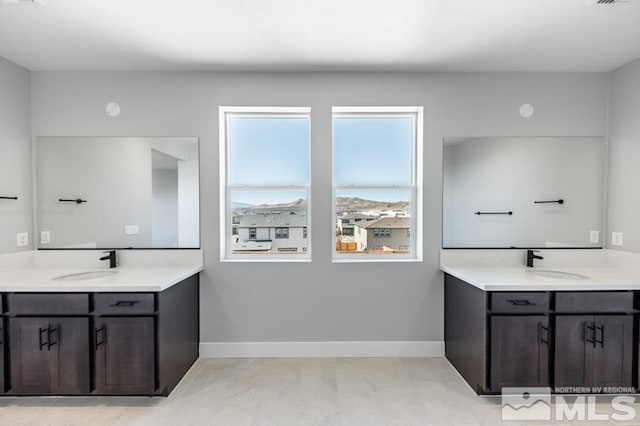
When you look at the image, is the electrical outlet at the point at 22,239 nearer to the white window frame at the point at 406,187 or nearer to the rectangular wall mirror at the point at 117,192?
the rectangular wall mirror at the point at 117,192

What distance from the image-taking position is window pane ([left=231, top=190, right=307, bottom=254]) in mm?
3109

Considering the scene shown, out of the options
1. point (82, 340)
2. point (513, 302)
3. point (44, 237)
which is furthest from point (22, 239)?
point (513, 302)

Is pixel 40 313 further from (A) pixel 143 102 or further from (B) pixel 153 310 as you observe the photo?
(A) pixel 143 102

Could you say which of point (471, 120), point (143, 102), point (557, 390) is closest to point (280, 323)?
point (557, 390)

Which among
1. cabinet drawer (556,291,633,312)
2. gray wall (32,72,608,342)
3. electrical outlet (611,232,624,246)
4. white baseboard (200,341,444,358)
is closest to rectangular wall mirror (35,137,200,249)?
gray wall (32,72,608,342)

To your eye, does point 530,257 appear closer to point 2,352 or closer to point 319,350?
point 319,350

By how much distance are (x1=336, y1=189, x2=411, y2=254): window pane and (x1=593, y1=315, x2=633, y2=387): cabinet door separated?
1501 millimetres

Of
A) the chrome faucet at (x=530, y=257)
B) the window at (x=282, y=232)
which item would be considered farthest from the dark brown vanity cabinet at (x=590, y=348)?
the window at (x=282, y=232)

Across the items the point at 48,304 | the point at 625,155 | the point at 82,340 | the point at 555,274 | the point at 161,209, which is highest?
the point at 625,155

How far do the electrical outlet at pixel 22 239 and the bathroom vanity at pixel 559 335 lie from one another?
3.70m

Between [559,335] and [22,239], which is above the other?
[22,239]

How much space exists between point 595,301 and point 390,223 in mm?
1605

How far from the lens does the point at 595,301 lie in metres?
2.27

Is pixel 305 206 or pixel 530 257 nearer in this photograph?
pixel 530 257
